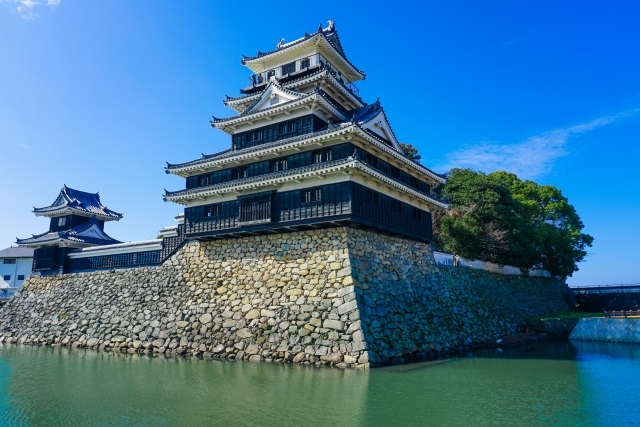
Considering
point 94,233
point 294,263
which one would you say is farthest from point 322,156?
point 94,233

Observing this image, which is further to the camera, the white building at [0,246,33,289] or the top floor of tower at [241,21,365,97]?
the white building at [0,246,33,289]

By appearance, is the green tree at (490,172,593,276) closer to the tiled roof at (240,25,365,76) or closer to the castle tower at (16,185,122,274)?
the tiled roof at (240,25,365,76)

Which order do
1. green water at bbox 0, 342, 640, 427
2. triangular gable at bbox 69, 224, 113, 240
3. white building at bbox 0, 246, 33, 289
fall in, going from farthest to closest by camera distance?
white building at bbox 0, 246, 33, 289 < triangular gable at bbox 69, 224, 113, 240 < green water at bbox 0, 342, 640, 427

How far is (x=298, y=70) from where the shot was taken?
28578 mm

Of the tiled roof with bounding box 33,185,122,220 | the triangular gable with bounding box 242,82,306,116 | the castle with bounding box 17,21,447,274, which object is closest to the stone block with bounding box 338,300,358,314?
the castle with bounding box 17,21,447,274

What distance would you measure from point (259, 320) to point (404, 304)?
22.7 feet

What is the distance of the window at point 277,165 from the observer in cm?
2267

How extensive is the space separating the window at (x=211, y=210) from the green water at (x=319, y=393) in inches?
328

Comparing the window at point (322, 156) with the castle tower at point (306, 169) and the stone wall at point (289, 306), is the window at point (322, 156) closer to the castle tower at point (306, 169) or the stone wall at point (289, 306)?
the castle tower at point (306, 169)

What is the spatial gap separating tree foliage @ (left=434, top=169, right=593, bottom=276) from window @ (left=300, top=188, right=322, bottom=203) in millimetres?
14317

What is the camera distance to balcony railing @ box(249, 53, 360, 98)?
2791 centimetres

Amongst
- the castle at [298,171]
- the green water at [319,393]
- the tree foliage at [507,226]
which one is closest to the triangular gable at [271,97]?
the castle at [298,171]

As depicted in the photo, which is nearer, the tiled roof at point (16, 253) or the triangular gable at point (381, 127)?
the triangular gable at point (381, 127)

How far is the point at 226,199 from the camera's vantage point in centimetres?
2423
